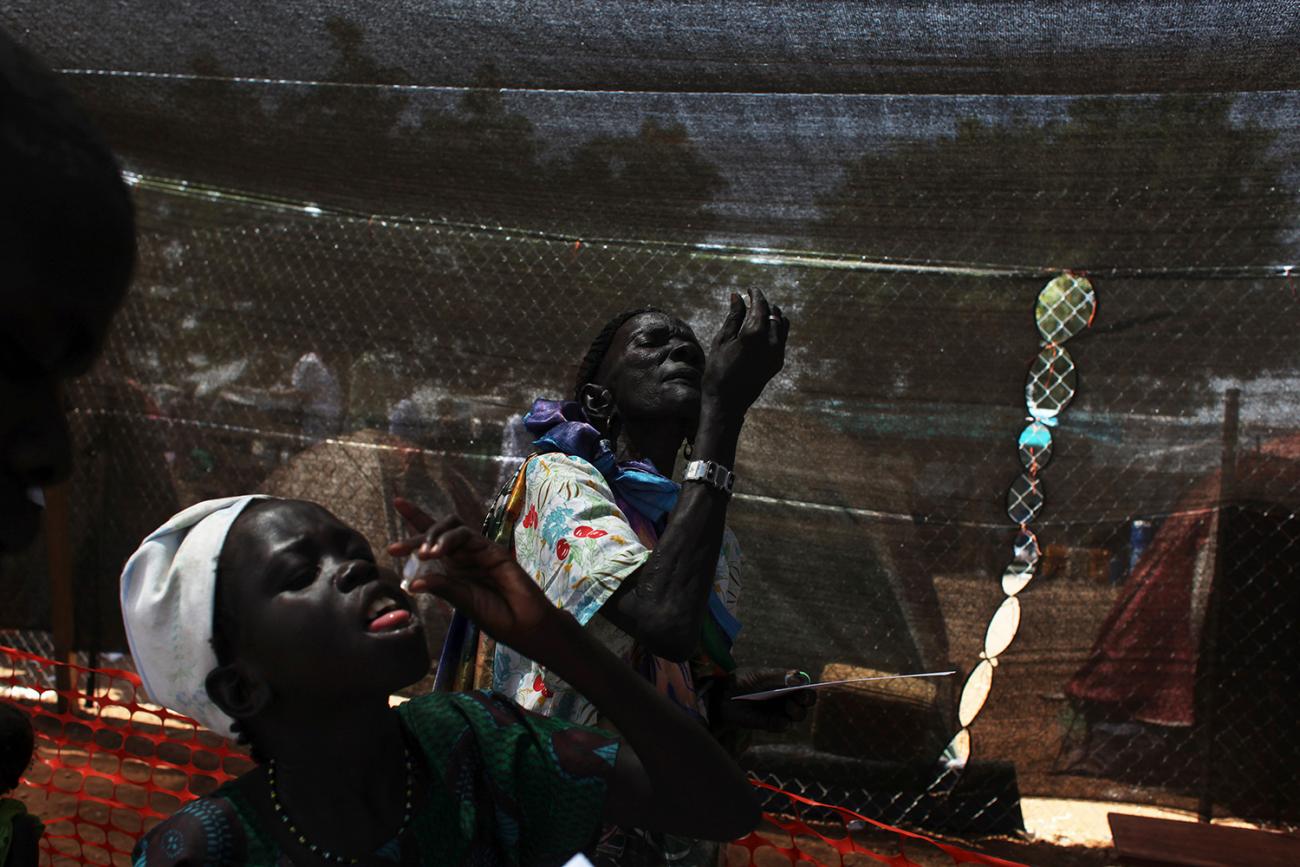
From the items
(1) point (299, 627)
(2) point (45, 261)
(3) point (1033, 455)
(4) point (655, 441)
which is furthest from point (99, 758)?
(2) point (45, 261)

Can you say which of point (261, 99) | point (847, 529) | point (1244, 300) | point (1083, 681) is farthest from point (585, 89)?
point (1083, 681)

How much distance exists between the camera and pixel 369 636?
4.94 feet

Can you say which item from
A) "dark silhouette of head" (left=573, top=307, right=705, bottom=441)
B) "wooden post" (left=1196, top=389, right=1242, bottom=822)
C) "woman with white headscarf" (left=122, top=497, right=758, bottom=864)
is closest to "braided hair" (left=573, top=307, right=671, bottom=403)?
"dark silhouette of head" (left=573, top=307, right=705, bottom=441)

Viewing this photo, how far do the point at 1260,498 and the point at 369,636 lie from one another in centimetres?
447

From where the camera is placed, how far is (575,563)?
6.95 ft

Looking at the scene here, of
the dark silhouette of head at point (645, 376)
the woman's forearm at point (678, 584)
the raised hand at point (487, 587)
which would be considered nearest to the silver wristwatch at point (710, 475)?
the woman's forearm at point (678, 584)

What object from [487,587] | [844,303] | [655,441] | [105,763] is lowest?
[105,763]

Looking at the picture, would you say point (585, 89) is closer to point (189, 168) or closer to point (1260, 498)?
point (189, 168)

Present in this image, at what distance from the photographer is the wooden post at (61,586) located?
554 cm

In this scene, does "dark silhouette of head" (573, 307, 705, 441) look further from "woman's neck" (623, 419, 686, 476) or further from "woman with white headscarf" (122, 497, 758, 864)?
"woman with white headscarf" (122, 497, 758, 864)

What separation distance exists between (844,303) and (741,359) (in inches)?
101

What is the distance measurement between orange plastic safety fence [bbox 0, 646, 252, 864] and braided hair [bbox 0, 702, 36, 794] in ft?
6.55

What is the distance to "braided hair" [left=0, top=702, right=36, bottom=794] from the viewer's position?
285 centimetres

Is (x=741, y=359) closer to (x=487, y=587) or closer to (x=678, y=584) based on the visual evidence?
(x=678, y=584)
